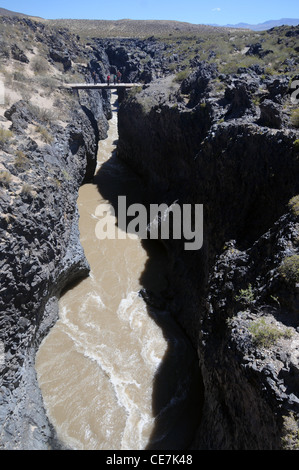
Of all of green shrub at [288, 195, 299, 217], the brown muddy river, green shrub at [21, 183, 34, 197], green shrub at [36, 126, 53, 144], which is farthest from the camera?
green shrub at [36, 126, 53, 144]

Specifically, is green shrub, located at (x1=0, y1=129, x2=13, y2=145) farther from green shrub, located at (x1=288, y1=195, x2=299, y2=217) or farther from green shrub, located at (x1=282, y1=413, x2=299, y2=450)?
green shrub, located at (x1=282, y1=413, x2=299, y2=450)

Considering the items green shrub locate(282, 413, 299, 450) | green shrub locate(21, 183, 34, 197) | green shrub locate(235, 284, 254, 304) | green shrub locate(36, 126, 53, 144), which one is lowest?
green shrub locate(282, 413, 299, 450)

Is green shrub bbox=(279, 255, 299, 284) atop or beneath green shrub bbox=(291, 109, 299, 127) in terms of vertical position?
beneath

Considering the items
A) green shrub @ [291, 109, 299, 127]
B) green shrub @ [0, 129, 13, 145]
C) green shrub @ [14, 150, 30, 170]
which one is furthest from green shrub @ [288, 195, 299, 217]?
green shrub @ [0, 129, 13, 145]

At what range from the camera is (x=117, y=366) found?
12.2 metres

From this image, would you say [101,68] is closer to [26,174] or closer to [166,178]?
[166,178]

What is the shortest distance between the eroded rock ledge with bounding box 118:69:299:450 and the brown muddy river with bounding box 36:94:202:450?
4.04 ft

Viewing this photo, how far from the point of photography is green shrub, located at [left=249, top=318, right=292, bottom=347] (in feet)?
22.7

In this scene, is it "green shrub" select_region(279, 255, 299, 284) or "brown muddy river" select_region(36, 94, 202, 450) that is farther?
"brown muddy river" select_region(36, 94, 202, 450)

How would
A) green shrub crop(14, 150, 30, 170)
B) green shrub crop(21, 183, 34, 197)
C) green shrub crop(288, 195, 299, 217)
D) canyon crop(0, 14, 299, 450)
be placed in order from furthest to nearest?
green shrub crop(14, 150, 30, 170) < green shrub crop(21, 183, 34, 197) < green shrub crop(288, 195, 299, 217) < canyon crop(0, 14, 299, 450)

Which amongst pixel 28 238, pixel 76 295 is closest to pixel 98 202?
pixel 76 295

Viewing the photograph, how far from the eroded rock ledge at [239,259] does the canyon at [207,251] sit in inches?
1.7

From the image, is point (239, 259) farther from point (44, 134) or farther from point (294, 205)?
point (44, 134)

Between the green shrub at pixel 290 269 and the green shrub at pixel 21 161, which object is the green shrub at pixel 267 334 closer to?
the green shrub at pixel 290 269
